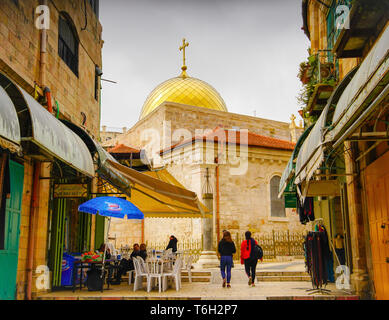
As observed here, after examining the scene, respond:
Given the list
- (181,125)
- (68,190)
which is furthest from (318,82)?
(181,125)

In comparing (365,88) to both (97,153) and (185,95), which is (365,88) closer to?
(97,153)

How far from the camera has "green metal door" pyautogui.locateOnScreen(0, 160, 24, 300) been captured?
7.88 meters

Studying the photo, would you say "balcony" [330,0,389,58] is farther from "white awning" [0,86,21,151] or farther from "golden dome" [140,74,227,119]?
"golden dome" [140,74,227,119]

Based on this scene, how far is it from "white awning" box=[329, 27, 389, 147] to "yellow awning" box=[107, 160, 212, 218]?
577cm

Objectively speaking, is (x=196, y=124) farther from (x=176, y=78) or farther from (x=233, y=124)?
(x=176, y=78)

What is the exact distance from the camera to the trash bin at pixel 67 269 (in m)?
11.0

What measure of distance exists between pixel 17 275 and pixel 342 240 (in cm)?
798

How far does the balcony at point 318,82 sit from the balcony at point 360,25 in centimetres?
177

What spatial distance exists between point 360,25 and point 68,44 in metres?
7.36

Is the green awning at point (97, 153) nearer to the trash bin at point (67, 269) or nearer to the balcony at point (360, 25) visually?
the trash bin at point (67, 269)

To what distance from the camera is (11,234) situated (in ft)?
26.8

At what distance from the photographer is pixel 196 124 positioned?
2934cm

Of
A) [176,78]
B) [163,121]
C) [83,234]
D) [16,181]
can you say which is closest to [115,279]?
[83,234]

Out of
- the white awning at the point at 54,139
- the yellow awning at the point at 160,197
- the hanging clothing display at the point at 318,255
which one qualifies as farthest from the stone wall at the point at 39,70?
the hanging clothing display at the point at 318,255
